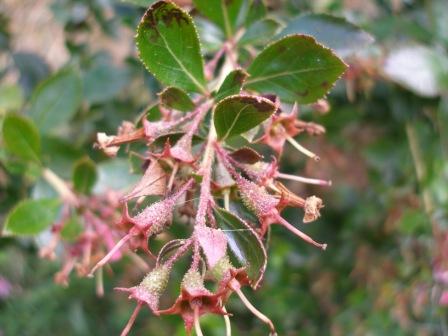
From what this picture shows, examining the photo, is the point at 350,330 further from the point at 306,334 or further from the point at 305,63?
the point at 305,63

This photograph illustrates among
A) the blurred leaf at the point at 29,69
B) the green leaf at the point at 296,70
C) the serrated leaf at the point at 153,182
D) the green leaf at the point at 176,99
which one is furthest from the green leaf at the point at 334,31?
the blurred leaf at the point at 29,69

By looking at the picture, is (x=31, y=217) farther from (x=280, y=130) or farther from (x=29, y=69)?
(x=29, y=69)

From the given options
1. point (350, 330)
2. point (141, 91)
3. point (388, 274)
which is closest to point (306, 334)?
point (350, 330)

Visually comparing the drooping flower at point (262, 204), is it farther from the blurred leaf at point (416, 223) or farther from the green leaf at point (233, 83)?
the blurred leaf at point (416, 223)

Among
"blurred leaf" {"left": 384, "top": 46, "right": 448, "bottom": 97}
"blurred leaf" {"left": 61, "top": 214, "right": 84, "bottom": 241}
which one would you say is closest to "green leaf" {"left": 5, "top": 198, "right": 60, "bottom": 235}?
"blurred leaf" {"left": 61, "top": 214, "right": 84, "bottom": 241}

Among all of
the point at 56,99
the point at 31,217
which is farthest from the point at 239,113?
the point at 56,99

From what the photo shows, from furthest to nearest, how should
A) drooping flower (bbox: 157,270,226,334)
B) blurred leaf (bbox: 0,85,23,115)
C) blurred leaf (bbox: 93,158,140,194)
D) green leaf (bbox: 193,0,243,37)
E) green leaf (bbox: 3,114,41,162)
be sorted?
blurred leaf (bbox: 0,85,23,115)
blurred leaf (bbox: 93,158,140,194)
green leaf (bbox: 3,114,41,162)
green leaf (bbox: 193,0,243,37)
drooping flower (bbox: 157,270,226,334)

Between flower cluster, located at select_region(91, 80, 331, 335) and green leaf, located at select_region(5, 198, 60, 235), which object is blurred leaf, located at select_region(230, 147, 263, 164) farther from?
green leaf, located at select_region(5, 198, 60, 235)
